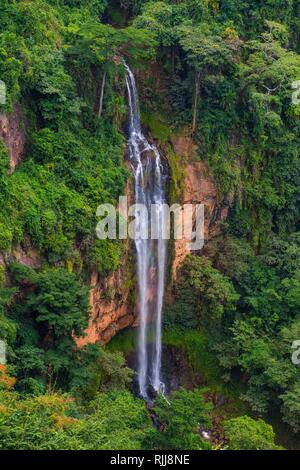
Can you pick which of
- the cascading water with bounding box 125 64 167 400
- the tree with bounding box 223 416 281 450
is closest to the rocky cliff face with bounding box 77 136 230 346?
the cascading water with bounding box 125 64 167 400

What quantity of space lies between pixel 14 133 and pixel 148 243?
241 inches

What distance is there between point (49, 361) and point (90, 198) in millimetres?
5182

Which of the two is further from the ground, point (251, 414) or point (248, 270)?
point (248, 270)

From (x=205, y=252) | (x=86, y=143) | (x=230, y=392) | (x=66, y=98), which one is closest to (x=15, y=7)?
(x=66, y=98)

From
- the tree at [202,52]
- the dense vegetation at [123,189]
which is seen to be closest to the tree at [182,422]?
the dense vegetation at [123,189]

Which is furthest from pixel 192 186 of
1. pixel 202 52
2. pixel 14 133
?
pixel 14 133

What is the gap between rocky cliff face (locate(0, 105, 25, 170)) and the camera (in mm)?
16938

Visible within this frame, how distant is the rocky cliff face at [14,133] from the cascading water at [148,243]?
166 inches

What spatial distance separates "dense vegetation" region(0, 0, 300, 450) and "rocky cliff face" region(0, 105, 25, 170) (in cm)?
30

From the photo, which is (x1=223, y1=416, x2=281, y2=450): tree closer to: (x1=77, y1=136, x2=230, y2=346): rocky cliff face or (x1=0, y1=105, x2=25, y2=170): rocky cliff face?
(x1=77, y1=136, x2=230, y2=346): rocky cliff face

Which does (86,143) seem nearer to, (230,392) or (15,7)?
(15,7)

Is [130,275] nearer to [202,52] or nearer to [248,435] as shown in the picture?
[248,435]

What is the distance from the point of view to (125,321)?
2139 centimetres

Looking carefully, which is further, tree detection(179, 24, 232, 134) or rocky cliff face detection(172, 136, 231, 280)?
rocky cliff face detection(172, 136, 231, 280)
